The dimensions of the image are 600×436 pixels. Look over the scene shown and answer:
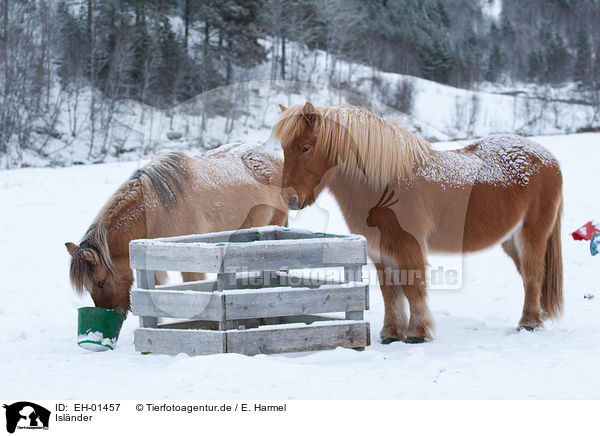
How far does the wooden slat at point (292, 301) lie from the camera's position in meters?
3.89

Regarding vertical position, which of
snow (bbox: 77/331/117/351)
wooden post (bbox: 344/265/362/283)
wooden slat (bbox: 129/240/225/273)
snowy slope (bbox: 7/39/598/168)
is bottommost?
snow (bbox: 77/331/117/351)

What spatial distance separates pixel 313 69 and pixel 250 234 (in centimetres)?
3203

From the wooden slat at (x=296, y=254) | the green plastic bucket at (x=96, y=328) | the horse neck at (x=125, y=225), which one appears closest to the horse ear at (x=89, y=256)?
the horse neck at (x=125, y=225)

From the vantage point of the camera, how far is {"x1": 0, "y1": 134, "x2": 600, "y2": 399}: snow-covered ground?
3197mm

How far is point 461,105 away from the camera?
117 feet

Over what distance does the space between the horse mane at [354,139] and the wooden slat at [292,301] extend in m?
0.84

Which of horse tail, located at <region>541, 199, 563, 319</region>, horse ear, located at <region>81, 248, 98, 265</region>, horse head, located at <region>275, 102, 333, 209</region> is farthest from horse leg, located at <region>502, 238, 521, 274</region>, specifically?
horse ear, located at <region>81, 248, 98, 265</region>

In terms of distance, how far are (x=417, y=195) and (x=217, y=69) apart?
29676mm

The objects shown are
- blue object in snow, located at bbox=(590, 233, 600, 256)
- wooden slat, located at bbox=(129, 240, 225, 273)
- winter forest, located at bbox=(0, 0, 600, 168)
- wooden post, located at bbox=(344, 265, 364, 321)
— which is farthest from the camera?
winter forest, located at bbox=(0, 0, 600, 168)

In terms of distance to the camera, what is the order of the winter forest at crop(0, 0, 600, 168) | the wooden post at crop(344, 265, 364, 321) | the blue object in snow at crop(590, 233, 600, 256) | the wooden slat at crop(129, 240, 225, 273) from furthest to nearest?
1. the winter forest at crop(0, 0, 600, 168)
2. the blue object in snow at crop(590, 233, 600, 256)
3. the wooden post at crop(344, 265, 364, 321)
4. the wooden slat at crop(129, 240, 225, 273)

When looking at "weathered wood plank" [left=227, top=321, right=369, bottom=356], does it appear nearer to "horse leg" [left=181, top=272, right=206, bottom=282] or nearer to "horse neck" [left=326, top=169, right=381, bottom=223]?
"horse neck" [left=326, top=169, right=381, bottom=223]

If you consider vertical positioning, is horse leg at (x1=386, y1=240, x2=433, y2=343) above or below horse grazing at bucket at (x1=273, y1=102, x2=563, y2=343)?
below

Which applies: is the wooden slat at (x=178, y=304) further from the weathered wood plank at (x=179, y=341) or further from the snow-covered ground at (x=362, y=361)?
the snow-covered ground at (x=362, y=361)

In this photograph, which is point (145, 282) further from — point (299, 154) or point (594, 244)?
point (594, 244)
